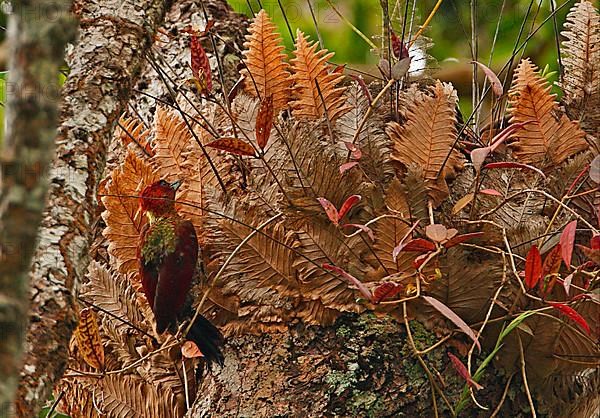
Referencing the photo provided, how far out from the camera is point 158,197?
953 mm

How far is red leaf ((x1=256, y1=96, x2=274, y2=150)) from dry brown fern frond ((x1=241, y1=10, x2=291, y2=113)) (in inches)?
4.5

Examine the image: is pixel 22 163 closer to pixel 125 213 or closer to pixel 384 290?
pixel 384 290

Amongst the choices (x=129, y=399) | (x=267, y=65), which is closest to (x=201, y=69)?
(x=267, y=65)

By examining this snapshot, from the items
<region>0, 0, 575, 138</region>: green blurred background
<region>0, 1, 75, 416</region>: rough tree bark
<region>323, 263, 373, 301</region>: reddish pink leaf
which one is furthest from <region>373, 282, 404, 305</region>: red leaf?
<region>0, 0, 575, 138</region>: green blurred background

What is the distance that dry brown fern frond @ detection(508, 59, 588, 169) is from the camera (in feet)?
3.27

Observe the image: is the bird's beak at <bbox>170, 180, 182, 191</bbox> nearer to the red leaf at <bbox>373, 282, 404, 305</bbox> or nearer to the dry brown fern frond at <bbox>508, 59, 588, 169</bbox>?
the red leaf at <bbox>373, 282, 404, 305</bbox>

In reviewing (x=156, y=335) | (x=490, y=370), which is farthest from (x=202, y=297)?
(x=490, y=370)

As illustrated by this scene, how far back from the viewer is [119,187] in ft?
3.23

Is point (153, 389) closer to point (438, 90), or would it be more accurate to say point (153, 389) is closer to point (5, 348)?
point (438, 90)

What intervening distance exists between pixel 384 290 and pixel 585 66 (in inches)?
17.5

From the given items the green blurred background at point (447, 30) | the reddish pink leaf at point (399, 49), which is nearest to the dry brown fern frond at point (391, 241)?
the reddish pink leaf at point (399, 49)

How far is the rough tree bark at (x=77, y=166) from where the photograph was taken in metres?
0.58

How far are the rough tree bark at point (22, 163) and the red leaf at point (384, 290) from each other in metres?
0.54

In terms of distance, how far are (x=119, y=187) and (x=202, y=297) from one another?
17 cm
